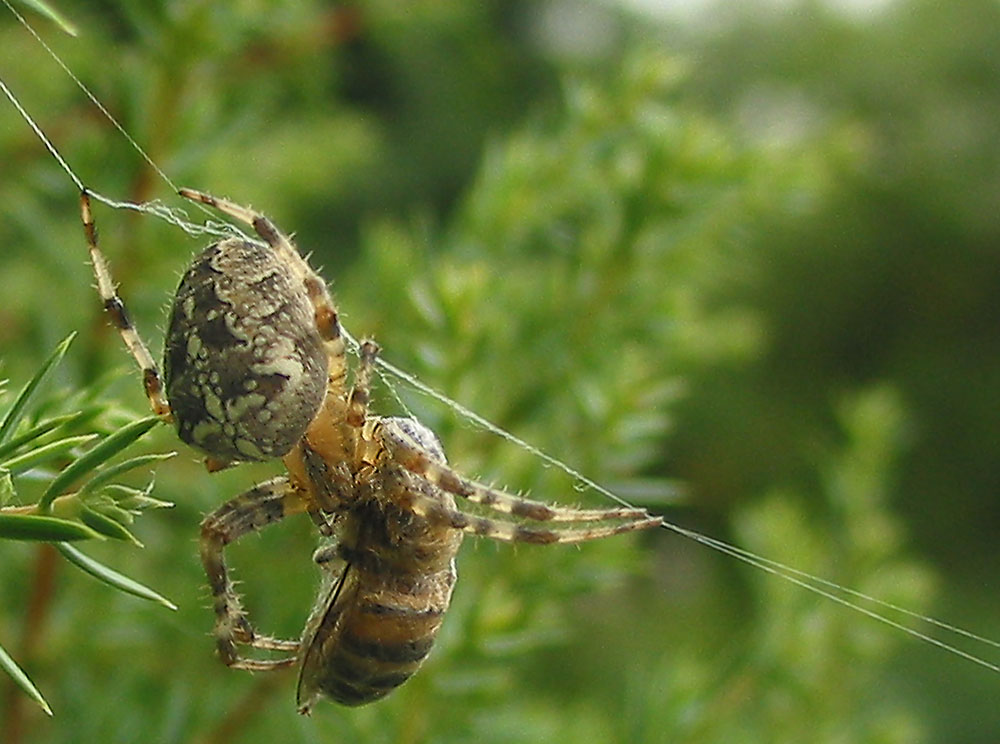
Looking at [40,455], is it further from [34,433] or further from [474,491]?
[474,491]

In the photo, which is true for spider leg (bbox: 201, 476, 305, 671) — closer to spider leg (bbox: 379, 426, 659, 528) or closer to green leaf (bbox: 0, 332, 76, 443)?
spider leg (bbox: 379, 426, 659, 528)

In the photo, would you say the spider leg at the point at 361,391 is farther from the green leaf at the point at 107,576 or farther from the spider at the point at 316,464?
the green leaf at the point at 107,576

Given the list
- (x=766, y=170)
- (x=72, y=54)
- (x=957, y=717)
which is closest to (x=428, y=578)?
(x=766, y=170)

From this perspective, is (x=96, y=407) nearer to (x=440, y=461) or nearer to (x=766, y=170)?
(x=440, y=461)

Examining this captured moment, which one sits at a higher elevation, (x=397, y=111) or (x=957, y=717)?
(x=397, y=111)

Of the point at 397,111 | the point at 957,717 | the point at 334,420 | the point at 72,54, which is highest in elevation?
the point at 397,111

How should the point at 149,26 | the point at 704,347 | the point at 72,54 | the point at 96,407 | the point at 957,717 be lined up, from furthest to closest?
the point at 957,717 < the point at 704,347 < the point at 72,54 < the point at 149,26 < the point at 96,407

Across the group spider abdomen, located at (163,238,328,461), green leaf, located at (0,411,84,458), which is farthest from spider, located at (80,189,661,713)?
green leaf, located at (0,411,84,458)

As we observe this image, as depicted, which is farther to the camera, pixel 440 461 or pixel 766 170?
pixel 766 170
